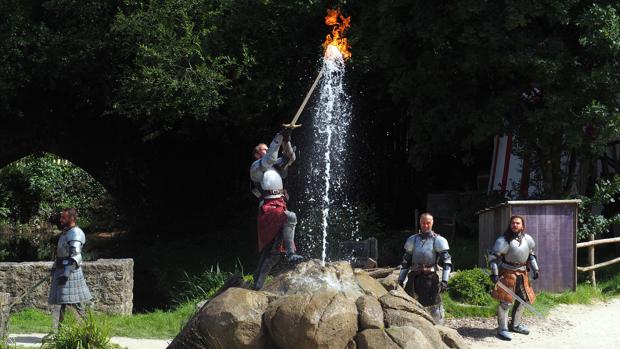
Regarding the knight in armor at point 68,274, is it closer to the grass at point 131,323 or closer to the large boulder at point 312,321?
the grass at point 131,323

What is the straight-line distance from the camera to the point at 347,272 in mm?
8094

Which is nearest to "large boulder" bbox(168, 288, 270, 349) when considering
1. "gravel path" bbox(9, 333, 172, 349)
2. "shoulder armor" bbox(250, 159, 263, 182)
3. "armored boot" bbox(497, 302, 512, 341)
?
"shoulder armor" bbox(250, 159, 263, 182)

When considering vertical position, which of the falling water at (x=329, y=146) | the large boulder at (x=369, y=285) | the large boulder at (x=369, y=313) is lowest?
the large boulder at (x=369, y=313)

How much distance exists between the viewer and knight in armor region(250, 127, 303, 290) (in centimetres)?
830

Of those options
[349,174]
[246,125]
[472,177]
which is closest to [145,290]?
[246,125]

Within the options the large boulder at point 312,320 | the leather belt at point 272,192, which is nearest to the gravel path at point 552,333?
the large boulder at point 312,320

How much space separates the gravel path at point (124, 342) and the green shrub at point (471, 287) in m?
4.16

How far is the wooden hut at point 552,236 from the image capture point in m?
12.4

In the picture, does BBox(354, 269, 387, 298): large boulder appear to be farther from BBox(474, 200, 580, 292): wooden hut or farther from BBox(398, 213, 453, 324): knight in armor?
BBox(474, 200, 580, 292): wooden hut

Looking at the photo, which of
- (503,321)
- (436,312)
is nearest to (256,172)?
(436,312)

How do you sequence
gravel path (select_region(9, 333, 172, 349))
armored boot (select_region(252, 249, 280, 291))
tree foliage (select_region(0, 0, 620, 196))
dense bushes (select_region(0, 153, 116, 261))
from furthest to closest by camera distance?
dense bushes (select_region(0, 153, 116, 261)), tree foliage (select_region(0, 0, 620, 196)), gravel path (select_region(9, 333, 172, 349)), armored boot (select_region(252, 249, 280, 291))

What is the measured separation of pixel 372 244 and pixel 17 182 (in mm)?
19996

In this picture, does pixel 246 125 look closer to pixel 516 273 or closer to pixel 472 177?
pixel 472 177

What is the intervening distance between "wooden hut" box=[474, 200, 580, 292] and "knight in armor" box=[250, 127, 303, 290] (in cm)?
500
